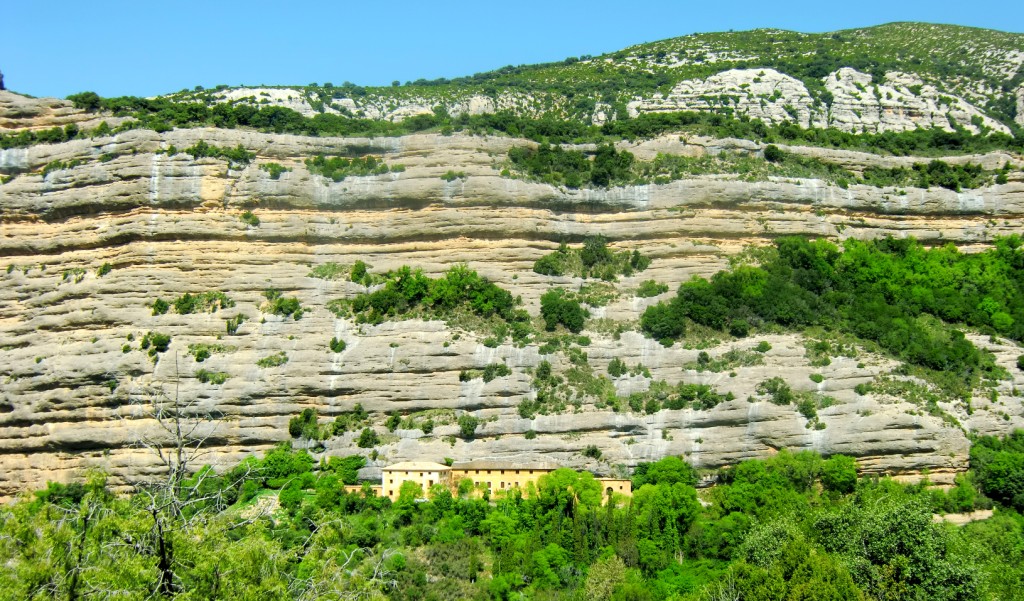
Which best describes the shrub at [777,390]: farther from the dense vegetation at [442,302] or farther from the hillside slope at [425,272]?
the dense vegetation at [442,302]

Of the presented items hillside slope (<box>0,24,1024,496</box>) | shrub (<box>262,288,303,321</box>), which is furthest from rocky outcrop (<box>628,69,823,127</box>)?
shrub (<box>262,288,303,321</box>)

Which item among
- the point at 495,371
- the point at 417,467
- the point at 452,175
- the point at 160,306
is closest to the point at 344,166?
the point at 452,175

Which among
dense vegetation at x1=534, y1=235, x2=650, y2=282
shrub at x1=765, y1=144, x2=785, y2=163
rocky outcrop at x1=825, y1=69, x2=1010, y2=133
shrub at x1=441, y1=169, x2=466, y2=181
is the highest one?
rocky outcrop at x1=825, y1=69, x2=1010, y2=133

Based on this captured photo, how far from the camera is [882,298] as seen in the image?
55844mm

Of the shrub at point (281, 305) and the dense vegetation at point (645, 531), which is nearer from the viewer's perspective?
the dense vegetation at point (645, 531)

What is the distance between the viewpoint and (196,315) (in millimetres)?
52656

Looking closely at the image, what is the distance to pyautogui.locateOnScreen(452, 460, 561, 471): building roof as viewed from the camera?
154 ft

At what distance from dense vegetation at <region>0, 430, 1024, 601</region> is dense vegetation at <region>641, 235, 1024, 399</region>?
20.4 feet

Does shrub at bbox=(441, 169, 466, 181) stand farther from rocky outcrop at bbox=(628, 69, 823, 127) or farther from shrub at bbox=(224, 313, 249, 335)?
rocky outcrop at bbox=(628, 69, 823, 127)

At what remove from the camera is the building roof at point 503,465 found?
4692 centimetres

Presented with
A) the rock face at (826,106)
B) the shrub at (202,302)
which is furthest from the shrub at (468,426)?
the rock face at (826,106)

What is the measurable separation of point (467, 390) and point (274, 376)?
9094 millimetres

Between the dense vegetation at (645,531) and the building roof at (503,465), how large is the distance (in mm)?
1235

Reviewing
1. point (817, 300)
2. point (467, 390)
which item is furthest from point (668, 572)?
point (817, 300)
